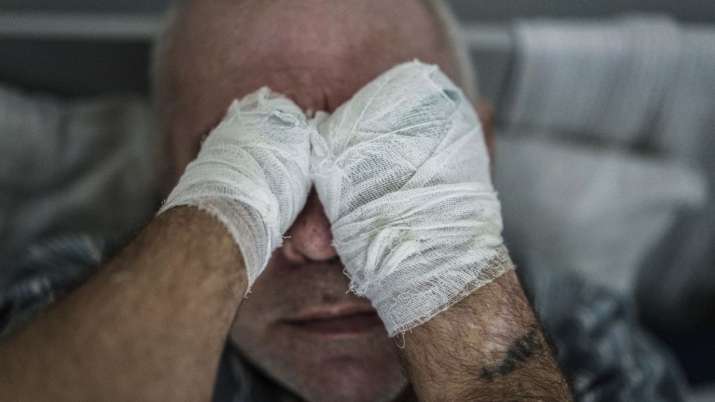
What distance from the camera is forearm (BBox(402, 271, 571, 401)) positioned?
0.62 meters

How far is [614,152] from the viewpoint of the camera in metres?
1.38

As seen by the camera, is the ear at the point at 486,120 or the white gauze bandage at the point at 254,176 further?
the ear at the point at 486,120

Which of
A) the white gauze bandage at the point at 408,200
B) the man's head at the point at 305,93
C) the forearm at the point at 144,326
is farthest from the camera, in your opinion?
the man's head at the point at 305,93

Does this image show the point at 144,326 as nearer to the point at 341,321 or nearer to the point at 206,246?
the point at 206,246

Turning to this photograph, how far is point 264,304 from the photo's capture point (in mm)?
803

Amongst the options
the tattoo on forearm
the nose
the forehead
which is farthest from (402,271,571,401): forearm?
the forehead

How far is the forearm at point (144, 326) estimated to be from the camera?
495 mm

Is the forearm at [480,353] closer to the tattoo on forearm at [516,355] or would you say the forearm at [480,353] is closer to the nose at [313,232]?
the tattoo on forearm at [516,355]

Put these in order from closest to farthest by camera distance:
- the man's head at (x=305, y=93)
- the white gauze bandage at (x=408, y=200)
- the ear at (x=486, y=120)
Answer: the white gauze bandage at (x=408, y=200), the man's head at (x=305, y=93), the ear at (x=486, y=120)

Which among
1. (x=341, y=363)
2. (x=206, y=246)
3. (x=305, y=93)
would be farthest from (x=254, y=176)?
(x=341, y=363)

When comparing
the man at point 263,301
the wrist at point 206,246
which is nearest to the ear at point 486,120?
the man at point 263,301

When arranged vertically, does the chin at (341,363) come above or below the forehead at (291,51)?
below

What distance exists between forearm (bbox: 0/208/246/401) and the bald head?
26 cm

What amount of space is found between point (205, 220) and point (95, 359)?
0.14 m
